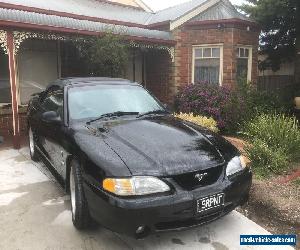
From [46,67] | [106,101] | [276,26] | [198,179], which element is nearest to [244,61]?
[276,26]

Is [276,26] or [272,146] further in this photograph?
[276,26]

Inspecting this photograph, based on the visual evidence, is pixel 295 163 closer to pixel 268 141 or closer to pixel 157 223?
pixel 268 141

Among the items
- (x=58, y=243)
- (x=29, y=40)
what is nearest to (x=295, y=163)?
(x=58, y=243)

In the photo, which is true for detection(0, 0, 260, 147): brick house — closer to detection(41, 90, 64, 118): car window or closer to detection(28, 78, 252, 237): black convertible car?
detection(41, 90, 64, 118): car window

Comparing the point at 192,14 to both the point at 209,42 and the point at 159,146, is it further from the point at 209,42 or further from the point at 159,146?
the point at 159,146

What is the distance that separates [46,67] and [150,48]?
342 centimetres

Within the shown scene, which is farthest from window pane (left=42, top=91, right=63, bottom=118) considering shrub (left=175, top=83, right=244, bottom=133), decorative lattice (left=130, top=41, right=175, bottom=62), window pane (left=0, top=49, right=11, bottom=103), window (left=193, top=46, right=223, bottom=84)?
window (left=193, top=46, right=223, bottom=84)

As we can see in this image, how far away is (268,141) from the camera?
600 centimetres

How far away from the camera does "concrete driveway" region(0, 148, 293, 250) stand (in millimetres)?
3545

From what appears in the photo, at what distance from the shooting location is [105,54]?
912 centimetres

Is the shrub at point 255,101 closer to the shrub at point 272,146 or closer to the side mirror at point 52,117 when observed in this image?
the shrub at point 272,146

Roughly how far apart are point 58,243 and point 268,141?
4.02 metres

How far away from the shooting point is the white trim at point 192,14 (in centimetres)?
1167

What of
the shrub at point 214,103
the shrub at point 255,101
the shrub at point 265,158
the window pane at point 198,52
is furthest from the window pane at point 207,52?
the shrub at point 265,158
